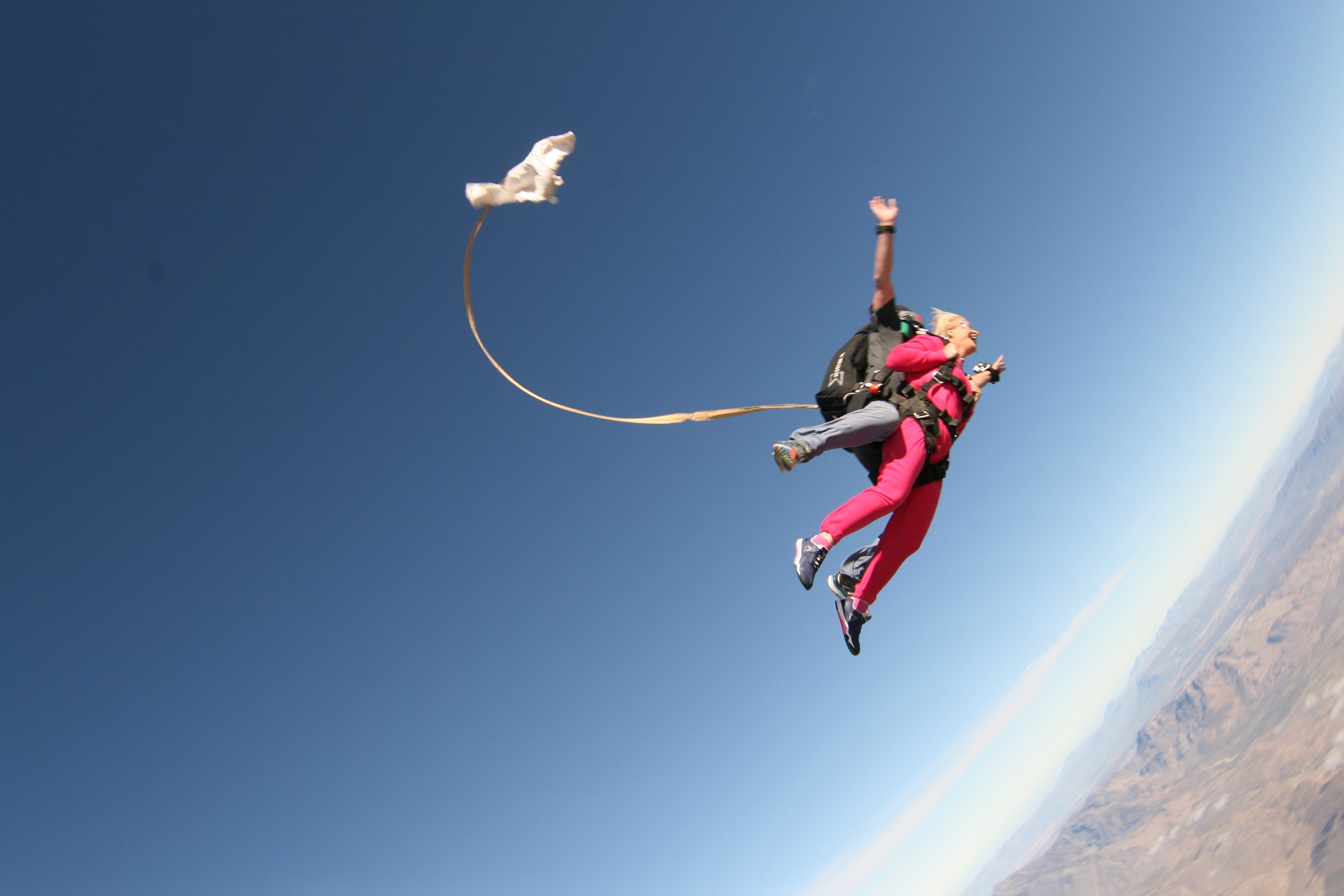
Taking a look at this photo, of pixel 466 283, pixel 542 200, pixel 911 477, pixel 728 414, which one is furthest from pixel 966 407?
pixel 466 283

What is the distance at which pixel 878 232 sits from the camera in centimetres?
643

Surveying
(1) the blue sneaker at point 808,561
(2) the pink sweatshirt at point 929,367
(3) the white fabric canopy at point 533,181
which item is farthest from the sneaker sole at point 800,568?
(3) the white fabric canopy at point 533,181

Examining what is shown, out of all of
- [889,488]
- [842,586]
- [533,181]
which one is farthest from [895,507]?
[533,181]

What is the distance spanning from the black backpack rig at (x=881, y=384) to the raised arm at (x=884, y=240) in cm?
25

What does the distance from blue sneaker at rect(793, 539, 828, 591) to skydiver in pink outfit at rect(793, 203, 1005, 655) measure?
0.6 inches

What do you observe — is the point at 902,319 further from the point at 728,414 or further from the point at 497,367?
the point at 497,367

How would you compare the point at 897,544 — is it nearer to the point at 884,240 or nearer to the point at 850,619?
the point at 850,619

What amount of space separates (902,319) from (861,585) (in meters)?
2.59

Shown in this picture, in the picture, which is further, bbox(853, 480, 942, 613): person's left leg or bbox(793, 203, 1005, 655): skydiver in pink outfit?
bbox(853, 480, 942, 613): person's left leg

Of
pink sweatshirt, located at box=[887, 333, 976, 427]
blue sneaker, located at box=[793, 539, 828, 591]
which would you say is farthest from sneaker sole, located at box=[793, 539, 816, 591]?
pink sweatshirt, located at box=[887, 333, 976, 427]

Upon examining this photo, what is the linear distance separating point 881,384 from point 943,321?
89cm

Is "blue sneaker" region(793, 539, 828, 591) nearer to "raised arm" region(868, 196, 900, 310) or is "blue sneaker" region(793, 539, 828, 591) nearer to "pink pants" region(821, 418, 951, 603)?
"pink pants" region(821, 418, 951, 603)

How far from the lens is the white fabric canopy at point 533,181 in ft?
21.0

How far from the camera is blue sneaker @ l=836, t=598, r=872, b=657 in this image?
6703mm
